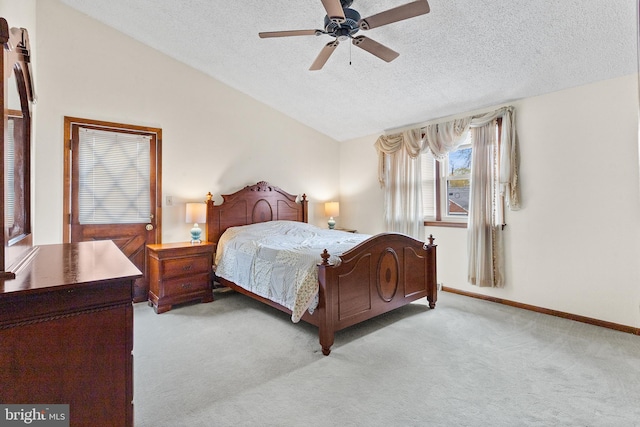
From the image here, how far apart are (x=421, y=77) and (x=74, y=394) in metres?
3.78

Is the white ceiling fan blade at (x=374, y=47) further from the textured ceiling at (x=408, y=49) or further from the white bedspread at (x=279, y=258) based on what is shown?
the white bedspread at (x=279, y=258)

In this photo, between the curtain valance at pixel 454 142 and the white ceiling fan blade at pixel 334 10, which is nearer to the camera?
the white ceiling fan blade at pixel 334 10

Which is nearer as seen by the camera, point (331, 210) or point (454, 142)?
point (454, 142)

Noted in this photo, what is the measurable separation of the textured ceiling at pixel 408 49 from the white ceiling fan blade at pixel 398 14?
1.80ft

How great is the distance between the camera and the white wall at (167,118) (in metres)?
3.32

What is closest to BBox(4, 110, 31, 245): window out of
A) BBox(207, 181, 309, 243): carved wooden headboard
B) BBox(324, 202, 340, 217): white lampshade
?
→ BBox(207, 181, 309, 243): carved wooden headboard

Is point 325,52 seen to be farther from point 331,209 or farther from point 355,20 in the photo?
point 331,209

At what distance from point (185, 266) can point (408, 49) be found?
337cm

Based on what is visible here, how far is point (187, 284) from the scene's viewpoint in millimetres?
3666

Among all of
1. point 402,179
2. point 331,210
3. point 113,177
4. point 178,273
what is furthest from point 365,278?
point 113,177

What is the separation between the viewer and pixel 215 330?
117 inches

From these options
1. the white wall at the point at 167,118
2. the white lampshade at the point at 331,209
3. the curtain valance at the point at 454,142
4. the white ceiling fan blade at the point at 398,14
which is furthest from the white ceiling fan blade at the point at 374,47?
the white lampshade at the point at 331,209

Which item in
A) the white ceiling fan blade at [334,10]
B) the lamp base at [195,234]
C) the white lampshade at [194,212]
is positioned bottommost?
the lamp base at [195,234]

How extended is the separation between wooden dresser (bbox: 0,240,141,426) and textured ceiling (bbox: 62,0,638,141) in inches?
108
